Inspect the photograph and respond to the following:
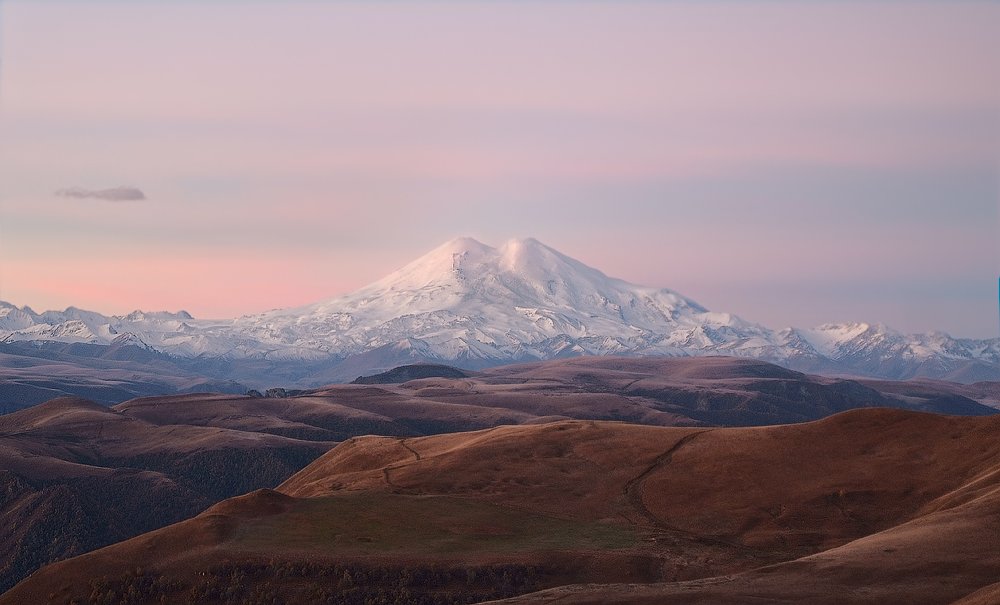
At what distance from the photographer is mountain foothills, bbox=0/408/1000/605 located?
236 ft

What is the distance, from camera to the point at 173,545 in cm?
9594

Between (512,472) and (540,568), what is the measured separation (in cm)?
3379

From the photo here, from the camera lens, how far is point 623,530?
4055 inches

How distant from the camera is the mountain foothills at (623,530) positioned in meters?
71.9

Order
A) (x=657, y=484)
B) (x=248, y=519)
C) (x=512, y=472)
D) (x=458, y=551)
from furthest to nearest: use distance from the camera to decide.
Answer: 1. (x=512, y=472)
2. (x=657, y=484)
3. (x=248, y=519)
4. (x=458, y=551)

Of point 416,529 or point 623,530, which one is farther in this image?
point 623,530

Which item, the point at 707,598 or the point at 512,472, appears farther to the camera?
the point at 512,472

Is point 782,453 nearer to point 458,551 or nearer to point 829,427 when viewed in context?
point 829,427

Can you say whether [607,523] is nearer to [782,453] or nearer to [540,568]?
[540,568]

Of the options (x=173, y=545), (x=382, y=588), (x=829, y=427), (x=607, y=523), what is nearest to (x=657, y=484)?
(x=607, y=523)

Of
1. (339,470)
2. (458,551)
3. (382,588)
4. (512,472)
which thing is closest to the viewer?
(382,588)

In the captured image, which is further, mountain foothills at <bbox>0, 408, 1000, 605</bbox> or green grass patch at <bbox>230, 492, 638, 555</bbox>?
green grass patch at <bbox>230, 492, 638, 555</bbox>

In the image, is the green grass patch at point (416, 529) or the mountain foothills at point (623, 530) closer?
the mountain foothills at point (623, 530)

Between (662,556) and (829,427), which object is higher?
(829,427)
